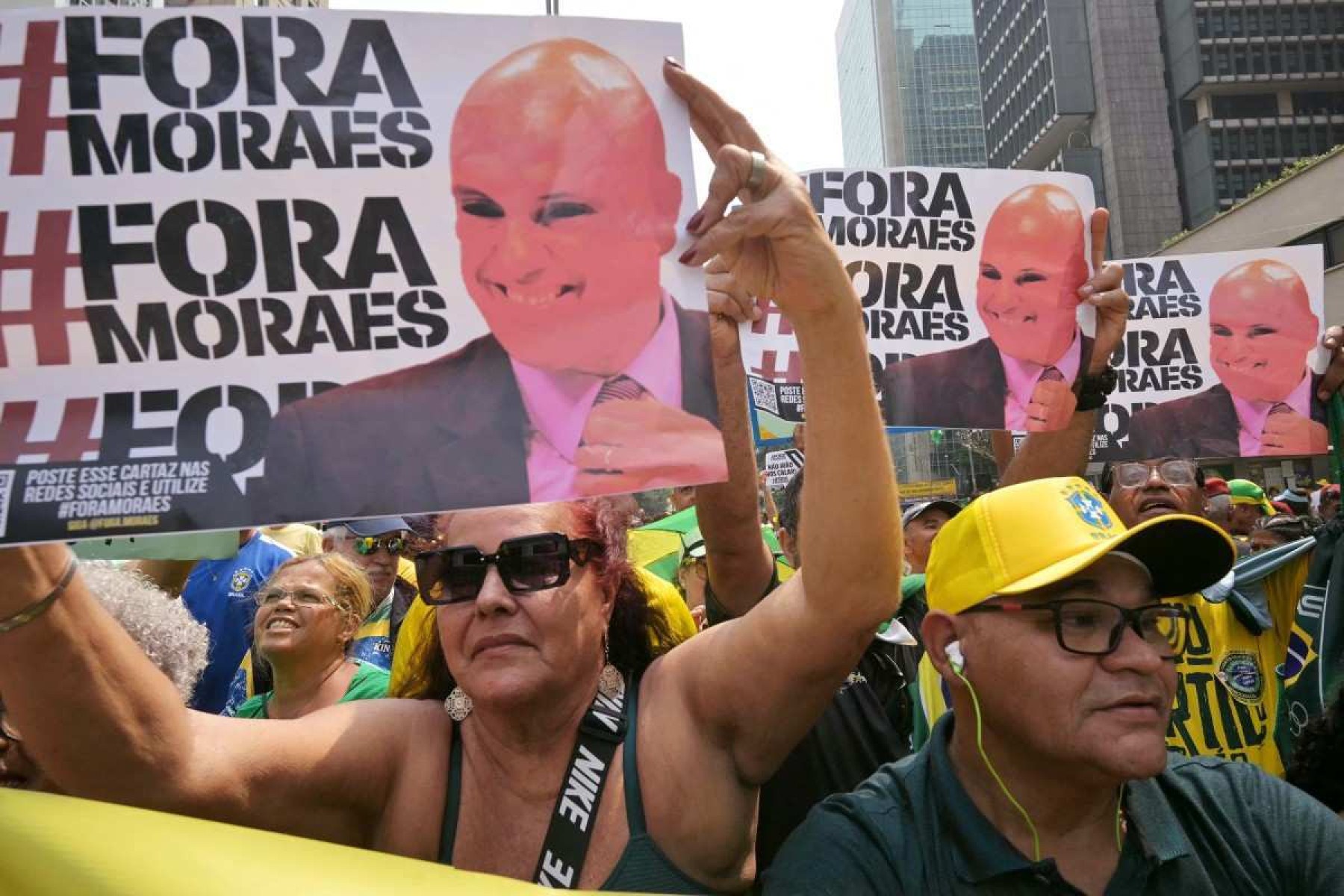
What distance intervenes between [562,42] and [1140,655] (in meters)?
1.40

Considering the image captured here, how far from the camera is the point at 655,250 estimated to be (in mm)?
1767

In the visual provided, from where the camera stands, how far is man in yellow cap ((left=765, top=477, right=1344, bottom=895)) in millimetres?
1747

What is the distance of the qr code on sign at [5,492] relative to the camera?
1447 mm

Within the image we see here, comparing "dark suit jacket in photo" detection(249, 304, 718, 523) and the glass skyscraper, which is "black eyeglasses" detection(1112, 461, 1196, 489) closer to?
"dark suit jacket in photo" detection(249, 304, 718, 523)

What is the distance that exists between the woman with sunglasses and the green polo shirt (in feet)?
6.74

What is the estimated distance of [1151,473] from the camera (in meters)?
4.19

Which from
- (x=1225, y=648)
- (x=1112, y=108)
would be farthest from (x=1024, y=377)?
(x=1112, y=108)

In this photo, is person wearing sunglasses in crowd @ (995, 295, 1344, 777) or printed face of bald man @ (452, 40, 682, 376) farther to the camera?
person wearing sunglasses in crowd @ (995, 295, 1344, 777)

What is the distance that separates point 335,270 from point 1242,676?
297 centimetres

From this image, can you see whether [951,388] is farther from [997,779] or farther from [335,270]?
[335,270]

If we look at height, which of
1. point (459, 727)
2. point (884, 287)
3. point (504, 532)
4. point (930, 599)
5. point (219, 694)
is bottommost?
point (219, 694)

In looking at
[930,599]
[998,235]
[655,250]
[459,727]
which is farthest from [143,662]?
[998,235]

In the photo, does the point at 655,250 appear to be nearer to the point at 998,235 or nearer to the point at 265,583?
the point at 998,235

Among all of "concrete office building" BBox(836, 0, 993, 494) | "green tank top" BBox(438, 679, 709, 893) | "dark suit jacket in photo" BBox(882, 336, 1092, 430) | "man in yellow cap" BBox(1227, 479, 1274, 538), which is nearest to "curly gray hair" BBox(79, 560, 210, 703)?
"green tank top" BBox(438, 679, 709, 893)
